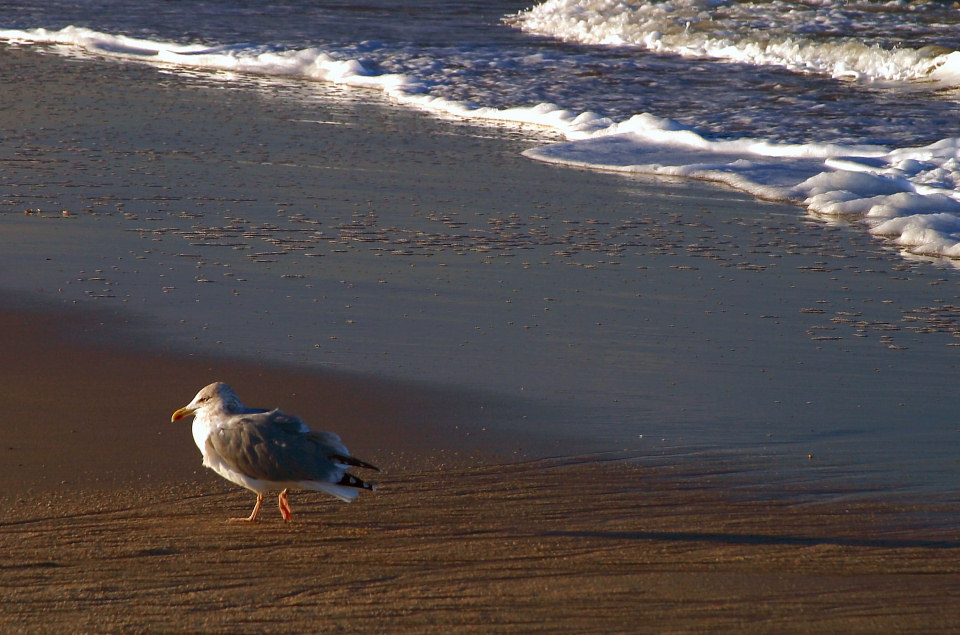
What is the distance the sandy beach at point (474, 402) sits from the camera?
3334 millimetres

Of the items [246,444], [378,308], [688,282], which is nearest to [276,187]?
[378,308]

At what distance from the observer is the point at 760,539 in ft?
12.0

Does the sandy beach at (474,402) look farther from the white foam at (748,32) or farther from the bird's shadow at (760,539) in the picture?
the white foam at (748,32)

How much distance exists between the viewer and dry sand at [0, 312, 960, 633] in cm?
318

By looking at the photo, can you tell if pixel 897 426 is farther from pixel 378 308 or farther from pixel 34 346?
pixel 34 346

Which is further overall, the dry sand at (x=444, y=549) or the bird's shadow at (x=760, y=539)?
the bird's shadow at (x=760, y=539)

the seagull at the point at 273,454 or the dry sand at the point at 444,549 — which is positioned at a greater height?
the seagull at the point at 273,454

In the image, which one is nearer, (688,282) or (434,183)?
(688,282)

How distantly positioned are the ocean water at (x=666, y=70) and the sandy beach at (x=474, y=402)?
1532mm

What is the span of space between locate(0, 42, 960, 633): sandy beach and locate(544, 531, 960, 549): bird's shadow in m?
0.01

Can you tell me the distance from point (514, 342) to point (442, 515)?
168cm

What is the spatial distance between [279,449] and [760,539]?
157cm

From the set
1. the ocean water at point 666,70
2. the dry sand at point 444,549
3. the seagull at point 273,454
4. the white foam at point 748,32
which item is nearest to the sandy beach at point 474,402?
the dry sand at point 444,549

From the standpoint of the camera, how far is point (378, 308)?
577 cm
